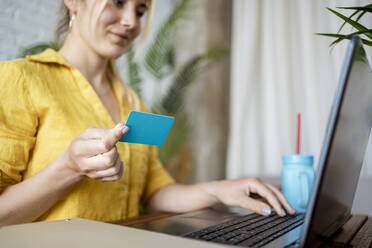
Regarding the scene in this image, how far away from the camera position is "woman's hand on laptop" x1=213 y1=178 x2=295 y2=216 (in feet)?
2.52

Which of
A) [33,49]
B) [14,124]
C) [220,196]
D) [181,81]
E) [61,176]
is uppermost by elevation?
[33,49]

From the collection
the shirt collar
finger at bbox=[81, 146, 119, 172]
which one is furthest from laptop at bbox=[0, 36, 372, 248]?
the shirt collar

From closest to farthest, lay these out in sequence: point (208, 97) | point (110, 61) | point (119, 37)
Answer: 1. point (119, 37)
2. point (110, 61)
3. point (208, 97)

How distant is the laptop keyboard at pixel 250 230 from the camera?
0.48 m

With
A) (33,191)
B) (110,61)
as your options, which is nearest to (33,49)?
(110,61)

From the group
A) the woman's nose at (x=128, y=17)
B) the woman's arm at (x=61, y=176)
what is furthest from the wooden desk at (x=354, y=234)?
the woman's nose at (x=128, y=17)

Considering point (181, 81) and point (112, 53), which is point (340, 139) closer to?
point (112, 53)

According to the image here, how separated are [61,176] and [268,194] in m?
0.47

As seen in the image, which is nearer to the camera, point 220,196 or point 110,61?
point 220,196

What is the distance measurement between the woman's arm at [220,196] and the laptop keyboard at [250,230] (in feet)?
0.17

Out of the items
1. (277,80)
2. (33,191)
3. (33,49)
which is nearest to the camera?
(33,191)

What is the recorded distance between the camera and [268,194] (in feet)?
2.58

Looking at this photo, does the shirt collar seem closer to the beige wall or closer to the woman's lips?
the woman's lips

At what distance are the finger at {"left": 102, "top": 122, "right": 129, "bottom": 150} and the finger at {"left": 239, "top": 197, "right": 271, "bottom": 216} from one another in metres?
0.39
